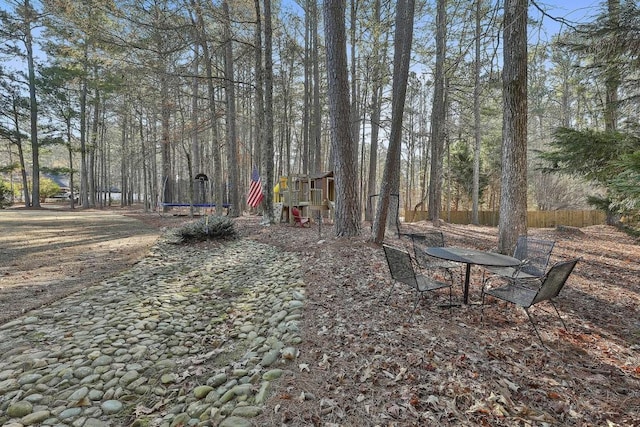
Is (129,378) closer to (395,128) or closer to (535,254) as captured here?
(535,254)

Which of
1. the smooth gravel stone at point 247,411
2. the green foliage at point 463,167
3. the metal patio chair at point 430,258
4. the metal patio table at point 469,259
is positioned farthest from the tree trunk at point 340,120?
the green foliage at point 463,167

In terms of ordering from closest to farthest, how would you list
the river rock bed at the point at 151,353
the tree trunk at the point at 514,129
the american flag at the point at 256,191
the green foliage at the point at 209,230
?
1. the river rock bed at the point at 151,353
2. the tree trunk at the point at 514,129
3. the green foliage at the point at 209,230
4. the american flag at the point at 256,191

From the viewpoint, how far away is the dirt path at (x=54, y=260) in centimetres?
407

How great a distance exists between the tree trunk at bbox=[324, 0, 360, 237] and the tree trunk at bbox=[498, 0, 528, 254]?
8.88ft

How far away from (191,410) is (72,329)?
2026mm

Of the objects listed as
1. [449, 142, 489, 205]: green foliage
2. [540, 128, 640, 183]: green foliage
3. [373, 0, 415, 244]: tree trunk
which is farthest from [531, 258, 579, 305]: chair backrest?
[449, 142, 489, 205]: green foliage

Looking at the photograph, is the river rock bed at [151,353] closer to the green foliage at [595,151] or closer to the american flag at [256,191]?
the american flag at [256,191]

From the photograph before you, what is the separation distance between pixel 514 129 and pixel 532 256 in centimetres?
213

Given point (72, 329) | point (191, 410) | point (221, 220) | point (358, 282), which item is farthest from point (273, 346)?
point (221, 220)

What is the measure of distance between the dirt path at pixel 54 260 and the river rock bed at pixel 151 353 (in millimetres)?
348

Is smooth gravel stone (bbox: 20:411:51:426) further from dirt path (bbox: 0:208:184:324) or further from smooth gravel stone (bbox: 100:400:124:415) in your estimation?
dirt path (bbox: 0:208:184:324)

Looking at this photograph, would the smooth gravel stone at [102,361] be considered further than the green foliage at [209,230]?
No

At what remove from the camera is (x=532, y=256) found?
4.44 meters

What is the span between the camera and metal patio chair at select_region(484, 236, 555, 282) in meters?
4.22
